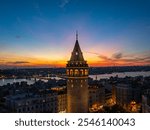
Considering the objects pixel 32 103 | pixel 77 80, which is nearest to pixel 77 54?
pixel 77 80

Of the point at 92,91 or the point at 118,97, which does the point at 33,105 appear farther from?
the point at 118,97

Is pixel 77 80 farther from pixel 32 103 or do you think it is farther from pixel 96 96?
pixel 96 96

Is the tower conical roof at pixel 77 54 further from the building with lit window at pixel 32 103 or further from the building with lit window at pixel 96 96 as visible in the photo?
the building with lit window at pixel 96 96

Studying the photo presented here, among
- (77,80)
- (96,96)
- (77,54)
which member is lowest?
(96,96)

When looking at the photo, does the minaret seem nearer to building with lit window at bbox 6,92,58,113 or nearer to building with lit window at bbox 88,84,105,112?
building with lit window at bbox 6,92,58,113

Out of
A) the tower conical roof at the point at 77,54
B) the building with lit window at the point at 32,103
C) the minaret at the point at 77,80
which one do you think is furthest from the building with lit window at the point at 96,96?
the tower conical roof at the point at 77,54

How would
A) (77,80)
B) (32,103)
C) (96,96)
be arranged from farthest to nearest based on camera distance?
(96,96)
(32,103)
(77,80)

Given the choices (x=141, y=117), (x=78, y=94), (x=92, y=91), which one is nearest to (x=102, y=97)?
(x=92, y=91)

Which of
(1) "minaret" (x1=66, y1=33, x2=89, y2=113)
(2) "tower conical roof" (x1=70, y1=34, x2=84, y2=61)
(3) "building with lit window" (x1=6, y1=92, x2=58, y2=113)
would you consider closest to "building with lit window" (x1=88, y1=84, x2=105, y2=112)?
(3) "building with lit window" (x1=6, y1=92, x2=58, y2=113)

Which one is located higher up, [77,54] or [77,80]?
[77,54]
